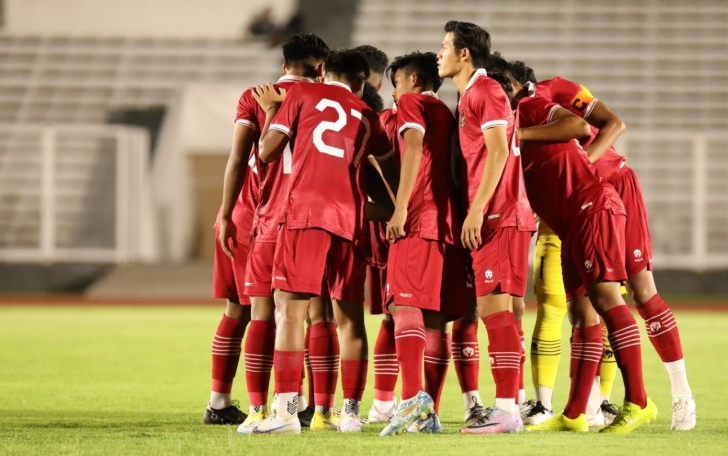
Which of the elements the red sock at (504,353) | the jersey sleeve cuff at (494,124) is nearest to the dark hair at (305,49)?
the jersey sleeve cuff at (494,124)

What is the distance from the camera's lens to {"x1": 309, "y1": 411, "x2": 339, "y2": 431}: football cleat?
628cm

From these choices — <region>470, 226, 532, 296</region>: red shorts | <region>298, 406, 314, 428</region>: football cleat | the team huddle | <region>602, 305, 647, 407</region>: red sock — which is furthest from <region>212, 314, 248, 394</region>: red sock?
<region>602, 305, 647, 407</region>: red sock

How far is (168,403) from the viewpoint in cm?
771

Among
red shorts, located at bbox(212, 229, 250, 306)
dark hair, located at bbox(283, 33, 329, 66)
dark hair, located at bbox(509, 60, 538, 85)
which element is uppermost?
dark hair, located at bbox(283, 33, 329, 66)

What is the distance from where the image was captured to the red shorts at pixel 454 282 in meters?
6.28

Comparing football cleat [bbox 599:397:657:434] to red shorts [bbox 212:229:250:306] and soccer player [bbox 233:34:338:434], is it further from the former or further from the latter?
red shorts [bbox 212:229:250:306]

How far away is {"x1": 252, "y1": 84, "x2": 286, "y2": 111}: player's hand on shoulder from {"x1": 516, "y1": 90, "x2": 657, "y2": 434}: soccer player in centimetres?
122

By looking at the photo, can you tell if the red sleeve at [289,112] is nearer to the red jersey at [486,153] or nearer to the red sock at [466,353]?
the red jersey at [486,153]

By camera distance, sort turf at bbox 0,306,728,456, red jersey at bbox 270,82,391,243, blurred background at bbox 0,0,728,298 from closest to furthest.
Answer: turf at bbox 0,306,728,456, red jersey at bbox 270,82,391,243, blurred background at bbox 0,0,728,298

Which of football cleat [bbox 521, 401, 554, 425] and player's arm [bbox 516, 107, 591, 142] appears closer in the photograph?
player's arm [bbox 516, 107, 591, 142]

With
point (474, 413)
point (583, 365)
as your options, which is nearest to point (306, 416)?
point (474, 413)

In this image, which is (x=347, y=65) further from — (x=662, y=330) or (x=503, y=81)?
(x=662, y=330)

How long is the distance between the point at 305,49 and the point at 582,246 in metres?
1.72

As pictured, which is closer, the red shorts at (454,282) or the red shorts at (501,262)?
the red shorts at (501,262)
